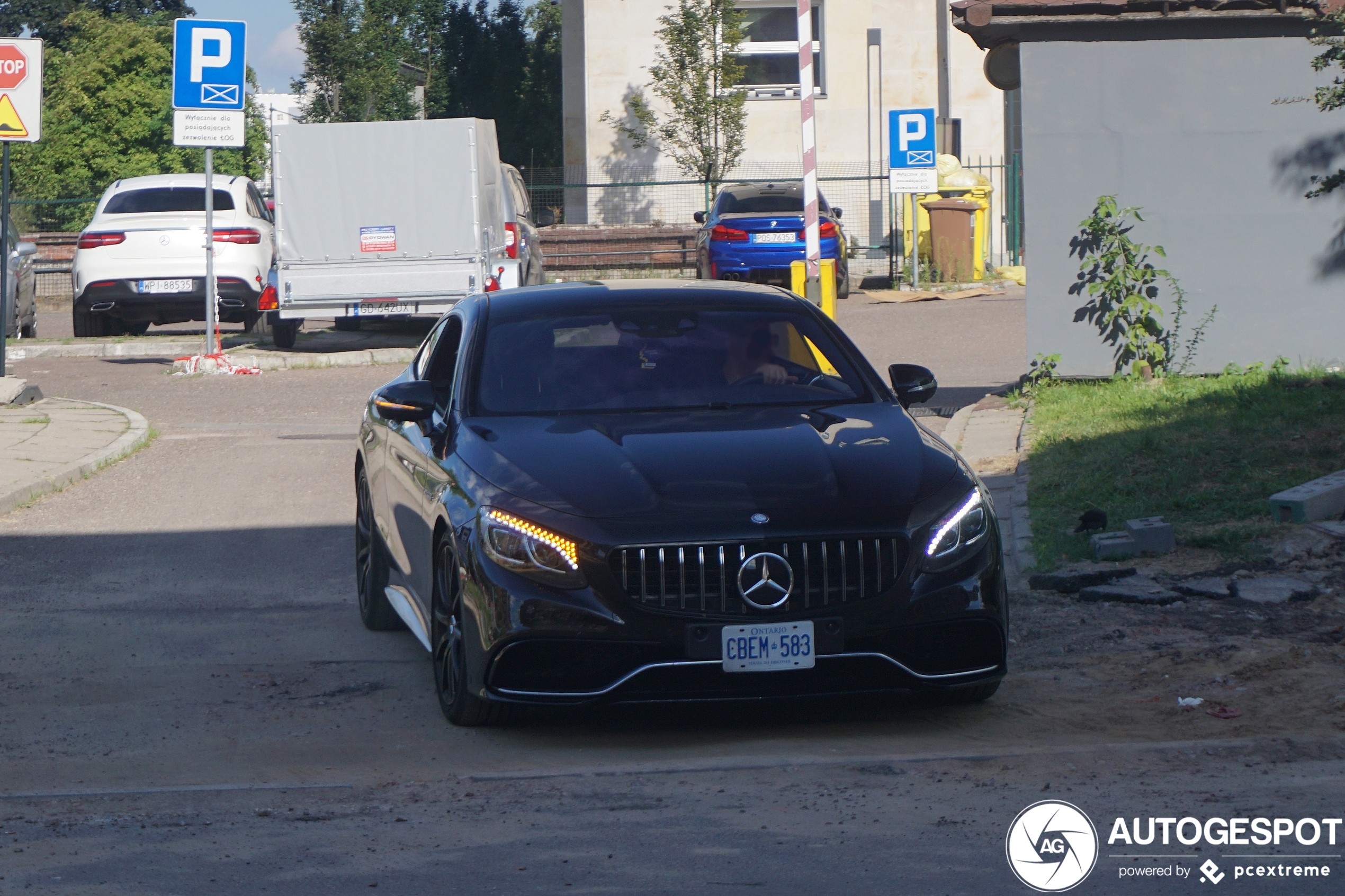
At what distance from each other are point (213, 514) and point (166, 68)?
127 feet

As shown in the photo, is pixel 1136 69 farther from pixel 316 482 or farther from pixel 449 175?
pixel 449 175

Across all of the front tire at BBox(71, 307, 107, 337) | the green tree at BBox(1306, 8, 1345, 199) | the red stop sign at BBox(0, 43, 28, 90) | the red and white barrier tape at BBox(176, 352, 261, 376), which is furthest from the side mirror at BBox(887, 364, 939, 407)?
the front tire at BBox(71, 307, 107, 337)

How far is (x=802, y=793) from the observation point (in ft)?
15.8

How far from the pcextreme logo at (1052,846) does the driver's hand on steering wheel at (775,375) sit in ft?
8.03

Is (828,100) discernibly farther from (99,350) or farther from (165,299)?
(99,350)

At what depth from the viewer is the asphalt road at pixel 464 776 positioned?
13.9ft

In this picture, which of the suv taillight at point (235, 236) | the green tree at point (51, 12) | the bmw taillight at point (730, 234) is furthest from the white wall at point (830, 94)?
the green tree at point (51, 12)

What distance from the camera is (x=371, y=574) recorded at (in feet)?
25.2

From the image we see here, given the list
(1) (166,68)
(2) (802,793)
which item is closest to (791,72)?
(1) (166,68)

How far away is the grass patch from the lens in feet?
28.0

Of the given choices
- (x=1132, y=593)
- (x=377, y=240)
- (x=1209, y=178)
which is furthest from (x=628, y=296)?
(x=377, y=240)

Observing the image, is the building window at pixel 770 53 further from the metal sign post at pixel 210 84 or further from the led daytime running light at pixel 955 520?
the led daytime running light at pixel 955 520

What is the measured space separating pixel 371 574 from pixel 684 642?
277 centimetres

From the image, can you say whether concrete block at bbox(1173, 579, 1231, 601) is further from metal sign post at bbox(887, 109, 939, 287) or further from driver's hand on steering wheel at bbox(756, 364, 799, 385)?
metal sign post at bbox(887, 109, 939, 287)
